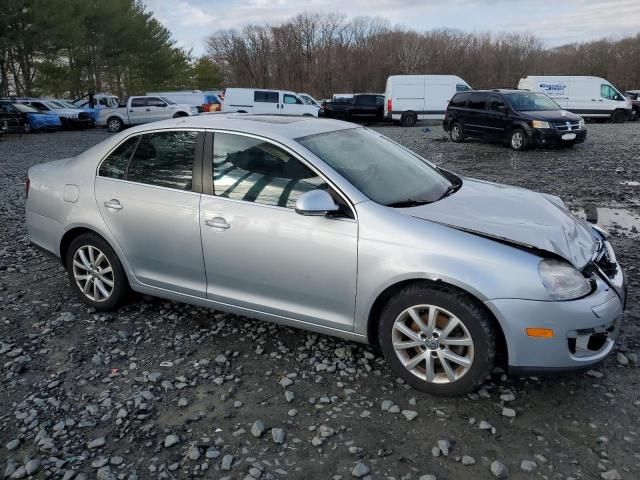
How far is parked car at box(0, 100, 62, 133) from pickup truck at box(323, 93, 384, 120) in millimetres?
14326

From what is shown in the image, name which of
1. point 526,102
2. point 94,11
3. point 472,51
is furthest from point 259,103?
point 472,51

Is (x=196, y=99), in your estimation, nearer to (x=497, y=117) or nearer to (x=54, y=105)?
(x=54, y=105)

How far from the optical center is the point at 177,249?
3721 mm

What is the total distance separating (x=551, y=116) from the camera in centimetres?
1420

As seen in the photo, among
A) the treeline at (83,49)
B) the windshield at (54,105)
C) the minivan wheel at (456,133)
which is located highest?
the treeline at (83,49)

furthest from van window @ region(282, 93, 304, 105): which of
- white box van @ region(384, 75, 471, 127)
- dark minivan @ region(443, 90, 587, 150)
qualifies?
dark minivan @ region(443, 90, 587, 150)

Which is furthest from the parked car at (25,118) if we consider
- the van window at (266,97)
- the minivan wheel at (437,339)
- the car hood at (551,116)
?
the minivan wheel at (437,339)

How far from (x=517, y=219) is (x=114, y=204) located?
2.90 m

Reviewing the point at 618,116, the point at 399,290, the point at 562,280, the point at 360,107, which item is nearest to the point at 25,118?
the point at 360,107

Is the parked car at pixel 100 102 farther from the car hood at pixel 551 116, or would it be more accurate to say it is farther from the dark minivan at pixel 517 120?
the car hood at pixel 551 116

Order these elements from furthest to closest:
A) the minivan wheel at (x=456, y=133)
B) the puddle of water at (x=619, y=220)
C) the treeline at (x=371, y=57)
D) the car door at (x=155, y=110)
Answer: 1. the treeline at (x=371, y=57)
2. the car door at (x=155, y=110)
3. the minivan wheel at (x=456, y=133)
4. the puddle of water at (x=619, y=220)

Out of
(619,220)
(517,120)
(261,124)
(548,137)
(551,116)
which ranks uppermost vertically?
(261,124)

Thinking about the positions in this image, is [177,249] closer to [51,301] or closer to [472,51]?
[51,301]

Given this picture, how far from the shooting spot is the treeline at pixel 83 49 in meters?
30.0
